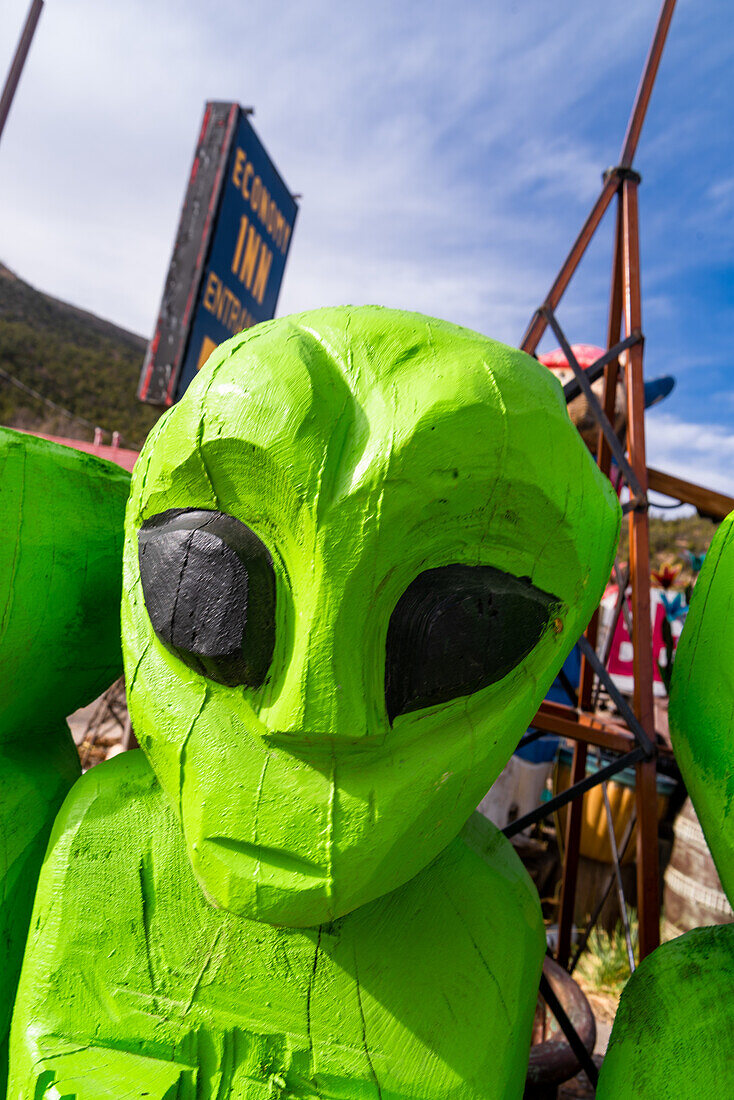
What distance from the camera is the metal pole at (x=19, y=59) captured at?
267 centimetres

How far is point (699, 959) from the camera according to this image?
860mm

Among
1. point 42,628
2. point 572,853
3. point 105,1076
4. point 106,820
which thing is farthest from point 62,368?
point 105,1076

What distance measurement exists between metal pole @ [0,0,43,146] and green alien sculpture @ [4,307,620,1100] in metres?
2.67

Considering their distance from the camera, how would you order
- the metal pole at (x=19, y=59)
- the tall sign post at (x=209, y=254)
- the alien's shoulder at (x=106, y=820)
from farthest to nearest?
the tall sign post at (x=209, y=254)
the metal pole at (x=19, y=59)
the alien's shoulder at (x=106, y=820)

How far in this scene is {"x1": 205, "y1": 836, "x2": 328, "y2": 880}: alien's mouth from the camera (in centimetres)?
68

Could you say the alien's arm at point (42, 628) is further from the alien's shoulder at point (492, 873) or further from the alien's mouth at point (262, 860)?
the alien's shoulder at point (492, 873)

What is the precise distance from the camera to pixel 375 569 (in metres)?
0.68

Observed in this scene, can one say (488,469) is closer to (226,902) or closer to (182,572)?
(182,572)

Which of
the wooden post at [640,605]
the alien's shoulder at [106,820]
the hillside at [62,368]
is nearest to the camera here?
the alien's shoulder at [106,820]

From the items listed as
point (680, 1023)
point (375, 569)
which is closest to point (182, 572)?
point (375, 569)

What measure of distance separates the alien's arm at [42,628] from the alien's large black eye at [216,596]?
376 millimetres

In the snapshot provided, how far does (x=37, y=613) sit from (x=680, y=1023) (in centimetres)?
101

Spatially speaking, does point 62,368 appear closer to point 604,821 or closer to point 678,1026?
point 604,821

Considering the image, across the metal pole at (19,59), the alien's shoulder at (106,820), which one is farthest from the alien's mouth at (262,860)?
the metal pole at (19,59)
